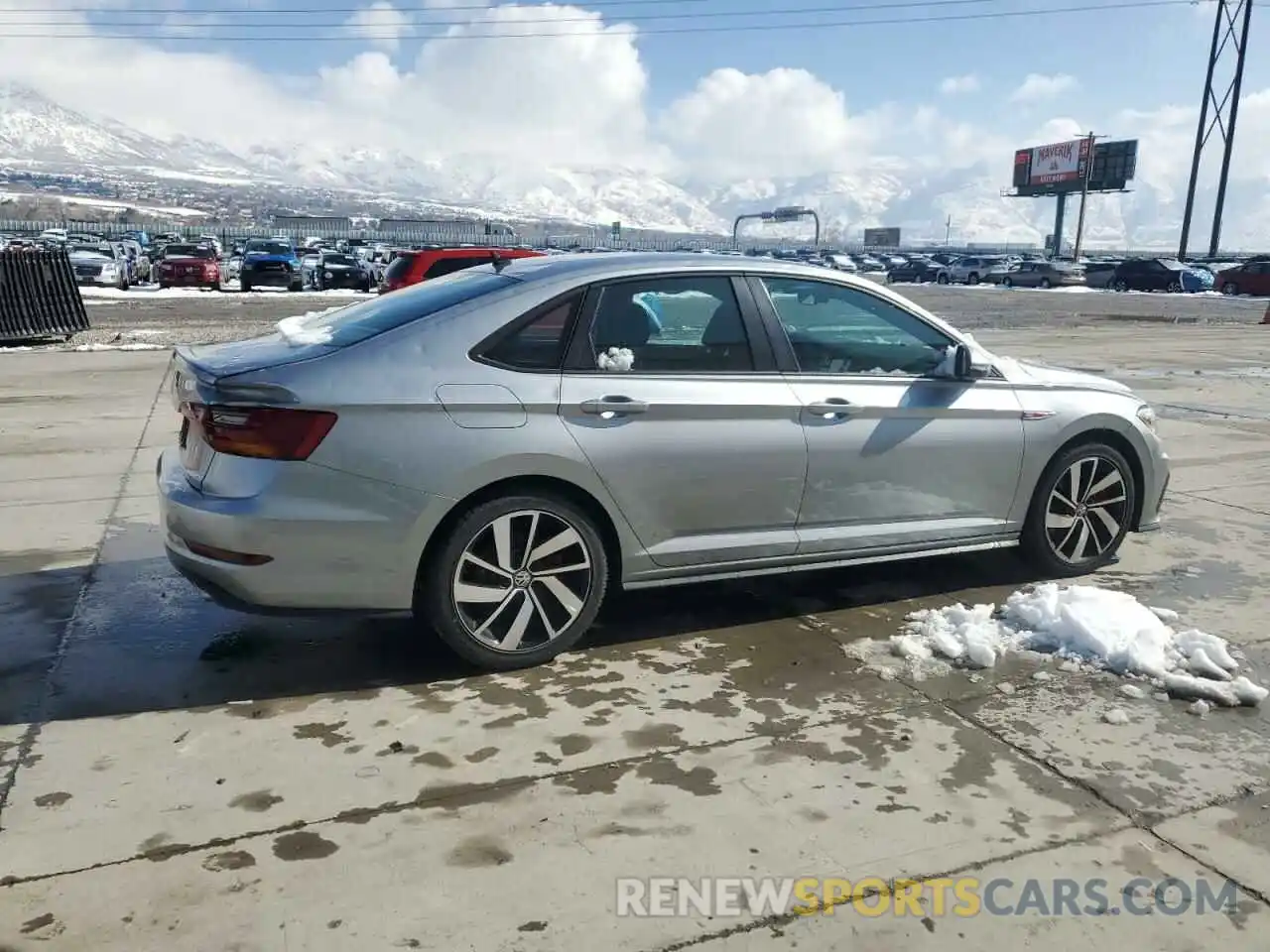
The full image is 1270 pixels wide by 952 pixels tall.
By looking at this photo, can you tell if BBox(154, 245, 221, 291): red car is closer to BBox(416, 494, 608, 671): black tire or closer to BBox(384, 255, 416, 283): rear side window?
BBox(384, 255, 416, 283): rear side window

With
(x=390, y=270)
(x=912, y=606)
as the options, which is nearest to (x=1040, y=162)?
(x=390, y=270)

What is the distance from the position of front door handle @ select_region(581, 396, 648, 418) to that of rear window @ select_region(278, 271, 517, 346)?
63 centimetres

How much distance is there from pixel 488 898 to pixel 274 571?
1.59 m

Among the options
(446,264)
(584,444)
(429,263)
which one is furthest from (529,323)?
(429,263)

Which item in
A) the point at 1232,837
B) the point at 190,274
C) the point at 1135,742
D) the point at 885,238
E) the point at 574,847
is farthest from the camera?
the point at 885,238

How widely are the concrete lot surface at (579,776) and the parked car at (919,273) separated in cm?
5649

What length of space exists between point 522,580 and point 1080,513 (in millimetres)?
2936

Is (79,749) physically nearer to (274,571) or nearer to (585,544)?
(274,571)

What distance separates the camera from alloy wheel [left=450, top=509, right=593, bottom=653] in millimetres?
4156

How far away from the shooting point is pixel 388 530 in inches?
157

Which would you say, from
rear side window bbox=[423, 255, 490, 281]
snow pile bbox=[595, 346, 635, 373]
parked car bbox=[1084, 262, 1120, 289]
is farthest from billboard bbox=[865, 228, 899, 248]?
snow pile bbox=[595, 346, 635, 373]

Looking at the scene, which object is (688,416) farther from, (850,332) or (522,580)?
(850,332)

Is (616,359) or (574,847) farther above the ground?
(616,359)

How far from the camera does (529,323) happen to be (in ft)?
14.2
